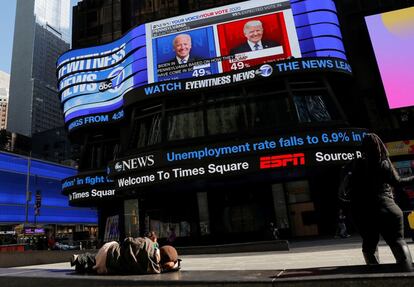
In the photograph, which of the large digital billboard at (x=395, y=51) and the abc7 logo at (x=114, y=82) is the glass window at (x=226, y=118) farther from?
the large digital billboard at (x=395, y=51)

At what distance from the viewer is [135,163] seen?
2253 cm

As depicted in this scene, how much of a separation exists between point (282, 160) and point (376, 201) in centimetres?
1547

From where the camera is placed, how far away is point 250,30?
26797 millimetres

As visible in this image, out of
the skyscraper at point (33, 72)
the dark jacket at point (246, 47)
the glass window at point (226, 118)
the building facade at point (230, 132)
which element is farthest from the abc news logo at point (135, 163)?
the skyscraper at point (33, 72)

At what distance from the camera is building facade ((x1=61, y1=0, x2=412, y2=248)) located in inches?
819

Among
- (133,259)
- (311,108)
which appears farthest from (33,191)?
(133,259)

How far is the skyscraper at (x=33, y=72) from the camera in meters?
166

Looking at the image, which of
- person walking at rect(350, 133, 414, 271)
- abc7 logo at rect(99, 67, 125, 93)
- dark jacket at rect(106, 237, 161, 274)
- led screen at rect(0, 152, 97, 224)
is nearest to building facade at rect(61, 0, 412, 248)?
abc7 logo at rect(99, 67, 125, 93)

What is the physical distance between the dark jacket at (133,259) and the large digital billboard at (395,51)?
22775 mm

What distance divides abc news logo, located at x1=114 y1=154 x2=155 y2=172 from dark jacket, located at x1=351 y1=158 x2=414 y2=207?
57.6 ft

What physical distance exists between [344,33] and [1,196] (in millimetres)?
57060

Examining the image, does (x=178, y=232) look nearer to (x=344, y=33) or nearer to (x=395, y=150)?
(x=395, y=150)

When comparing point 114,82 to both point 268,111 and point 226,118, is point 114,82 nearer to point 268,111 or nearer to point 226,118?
point 226,118

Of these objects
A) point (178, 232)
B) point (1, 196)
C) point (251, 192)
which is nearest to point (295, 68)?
point (251, 192)
